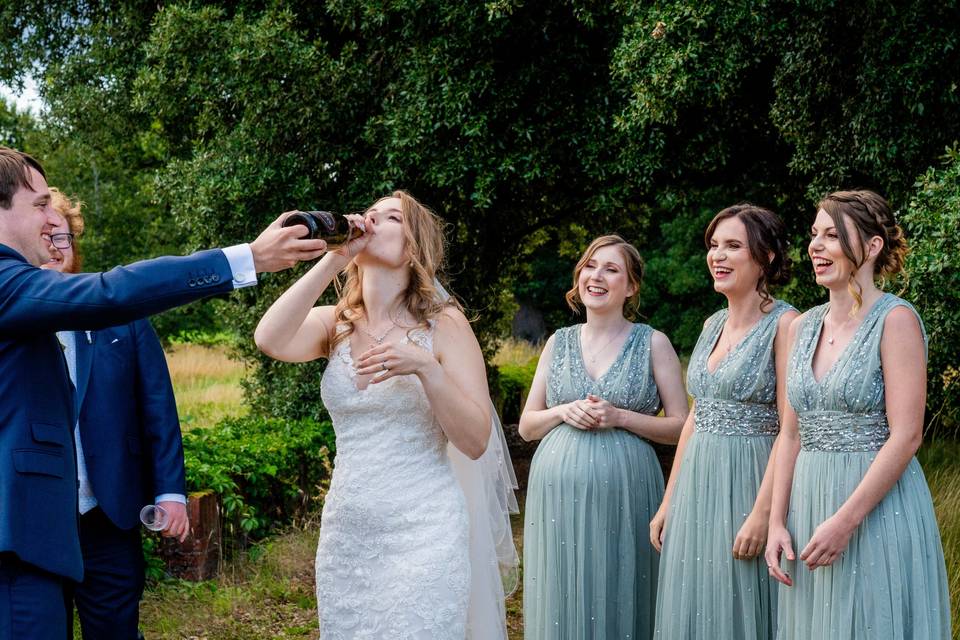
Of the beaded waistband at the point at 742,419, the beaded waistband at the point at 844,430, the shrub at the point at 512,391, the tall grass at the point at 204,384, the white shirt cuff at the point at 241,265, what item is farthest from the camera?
the shrub at the point at 512,391

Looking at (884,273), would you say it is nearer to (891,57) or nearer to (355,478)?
(355,478)

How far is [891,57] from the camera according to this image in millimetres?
6605

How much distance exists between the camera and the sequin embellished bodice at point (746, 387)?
3.94 m

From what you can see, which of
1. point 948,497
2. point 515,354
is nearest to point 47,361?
point 948,497

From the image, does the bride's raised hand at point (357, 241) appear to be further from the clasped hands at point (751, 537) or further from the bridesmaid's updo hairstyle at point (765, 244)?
the clasped hands at point (751, 537)

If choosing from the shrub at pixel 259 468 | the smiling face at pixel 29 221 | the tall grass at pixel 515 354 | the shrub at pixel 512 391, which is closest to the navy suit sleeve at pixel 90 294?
the smiling face at pixel 29 221

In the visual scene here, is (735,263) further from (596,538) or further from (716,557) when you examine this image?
(596,538)

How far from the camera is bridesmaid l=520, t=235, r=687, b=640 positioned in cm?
436

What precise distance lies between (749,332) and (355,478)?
1759mm

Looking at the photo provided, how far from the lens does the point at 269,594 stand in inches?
245

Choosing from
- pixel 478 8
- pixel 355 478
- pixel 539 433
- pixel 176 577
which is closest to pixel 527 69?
pixel 478 8

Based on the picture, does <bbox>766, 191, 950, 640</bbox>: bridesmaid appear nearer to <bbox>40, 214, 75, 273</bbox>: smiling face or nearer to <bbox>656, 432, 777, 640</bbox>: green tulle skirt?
<bbox>656, 432, 777, 640</bbox>: green tulle skirt

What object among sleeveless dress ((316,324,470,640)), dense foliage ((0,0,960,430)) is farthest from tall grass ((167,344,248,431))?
sleeveless dress ((316,324,470,640))

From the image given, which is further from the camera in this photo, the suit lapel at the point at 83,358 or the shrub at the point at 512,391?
the shrub at the point at 512,391
